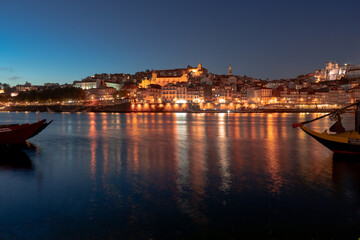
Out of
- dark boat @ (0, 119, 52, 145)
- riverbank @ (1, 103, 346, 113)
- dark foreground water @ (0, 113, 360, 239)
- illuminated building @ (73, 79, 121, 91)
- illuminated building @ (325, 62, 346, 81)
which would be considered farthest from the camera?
illuminated building @ (325, 62, 346, 81)

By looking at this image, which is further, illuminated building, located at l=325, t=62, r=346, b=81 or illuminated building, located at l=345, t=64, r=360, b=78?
illuminated building, located at l=325, t=62, r=346, b=81

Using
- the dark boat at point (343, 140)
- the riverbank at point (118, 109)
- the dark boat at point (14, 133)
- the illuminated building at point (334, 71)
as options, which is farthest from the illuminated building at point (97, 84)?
the dark boat at point (343, 140)

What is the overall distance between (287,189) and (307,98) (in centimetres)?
10807

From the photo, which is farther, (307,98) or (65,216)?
(307,98)

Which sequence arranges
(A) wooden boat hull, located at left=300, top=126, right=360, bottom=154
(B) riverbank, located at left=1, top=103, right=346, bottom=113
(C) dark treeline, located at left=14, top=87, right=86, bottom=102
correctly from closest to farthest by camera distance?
(A) wooden boat hull, located at left=300, top=126, right=360, bottom=154 → (B) riverbank, located at left=1, top=103, right=346, bottom=113 → (C) dark treeline, located at left=14, top=87, right=86, bottom=102

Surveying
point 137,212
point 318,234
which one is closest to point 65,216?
point 137,212

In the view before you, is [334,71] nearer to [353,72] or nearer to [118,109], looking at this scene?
[353,72]

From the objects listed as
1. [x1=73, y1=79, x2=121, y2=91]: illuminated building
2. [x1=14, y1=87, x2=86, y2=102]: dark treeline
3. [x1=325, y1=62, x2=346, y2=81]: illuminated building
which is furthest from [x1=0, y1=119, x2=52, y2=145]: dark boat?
[x1=325, y1=62, x2=346, y2=81]: illuminated building

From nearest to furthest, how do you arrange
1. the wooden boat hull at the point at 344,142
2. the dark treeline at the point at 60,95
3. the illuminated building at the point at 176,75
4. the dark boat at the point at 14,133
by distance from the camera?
1. the wooden boat hull at the point at 344,142
2. the dark boat at the point at 14,133
3. the dark treeline at the point at 60,95
4. the illuminated building at the point at 176,75

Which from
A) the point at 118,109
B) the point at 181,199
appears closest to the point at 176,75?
the point at 118,109

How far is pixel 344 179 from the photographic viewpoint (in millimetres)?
10109

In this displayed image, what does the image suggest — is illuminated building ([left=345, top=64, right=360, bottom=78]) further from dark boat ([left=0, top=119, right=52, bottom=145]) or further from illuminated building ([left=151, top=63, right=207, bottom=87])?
dark boat ([left=0, top=119, right=52, bottom=145])

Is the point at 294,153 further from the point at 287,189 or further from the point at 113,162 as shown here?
the point at 113,162

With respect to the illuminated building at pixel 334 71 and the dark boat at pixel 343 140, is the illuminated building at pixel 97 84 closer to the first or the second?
the illuminated building at pixel 334 71
